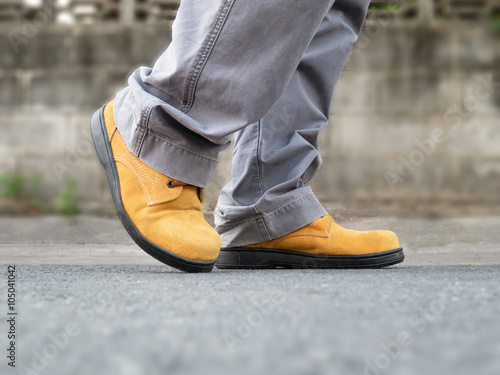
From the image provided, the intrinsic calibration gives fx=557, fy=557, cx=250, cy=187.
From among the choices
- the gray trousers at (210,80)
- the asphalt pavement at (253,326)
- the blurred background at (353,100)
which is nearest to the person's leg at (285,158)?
the gray trousers at (210,80)

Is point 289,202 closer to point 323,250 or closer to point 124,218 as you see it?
point 323,250

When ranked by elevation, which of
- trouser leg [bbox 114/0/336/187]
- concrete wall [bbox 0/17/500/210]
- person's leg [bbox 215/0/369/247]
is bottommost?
Result: concrete wall [bbox 0/17/500/210]

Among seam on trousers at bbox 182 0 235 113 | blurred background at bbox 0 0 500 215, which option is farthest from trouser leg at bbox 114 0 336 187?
blurred background at bbox 0 0 500 215

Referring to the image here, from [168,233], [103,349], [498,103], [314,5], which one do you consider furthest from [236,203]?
[498,103]

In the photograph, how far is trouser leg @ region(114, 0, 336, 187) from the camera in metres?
0.89

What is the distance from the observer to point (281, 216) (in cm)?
113

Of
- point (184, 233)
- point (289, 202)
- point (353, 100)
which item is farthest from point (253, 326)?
point (353, 100)

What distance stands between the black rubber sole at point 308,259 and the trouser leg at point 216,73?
0.98ft

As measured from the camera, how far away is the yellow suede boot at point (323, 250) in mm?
1143

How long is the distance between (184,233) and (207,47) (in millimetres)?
309

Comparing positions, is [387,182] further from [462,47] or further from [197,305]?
[197,305]

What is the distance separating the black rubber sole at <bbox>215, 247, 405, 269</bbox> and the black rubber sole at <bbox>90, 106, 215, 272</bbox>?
0.18m

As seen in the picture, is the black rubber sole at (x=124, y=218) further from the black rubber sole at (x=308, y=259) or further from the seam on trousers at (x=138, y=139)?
the black rubber sole at (x=308, y=259)

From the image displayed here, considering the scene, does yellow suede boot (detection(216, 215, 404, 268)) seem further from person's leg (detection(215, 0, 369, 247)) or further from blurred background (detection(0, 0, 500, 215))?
blurred background (detection(0, 0, 500, 215))
